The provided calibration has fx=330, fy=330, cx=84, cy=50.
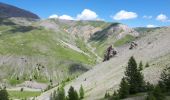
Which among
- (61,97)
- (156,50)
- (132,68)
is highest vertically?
(156,50)

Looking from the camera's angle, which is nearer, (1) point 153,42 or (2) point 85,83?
(2) point 85,83

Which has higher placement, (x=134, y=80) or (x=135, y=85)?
(x=134, y=80)

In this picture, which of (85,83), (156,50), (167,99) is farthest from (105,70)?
(167,99)

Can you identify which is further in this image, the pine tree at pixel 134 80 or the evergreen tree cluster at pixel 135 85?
the pine tree at pixel 134 80

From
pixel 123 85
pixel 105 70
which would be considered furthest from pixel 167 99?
pixel 105 70

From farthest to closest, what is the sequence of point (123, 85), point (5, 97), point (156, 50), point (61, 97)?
1. point (156, 50)
2. point (61, 97)
3. point (5, 97)
4. point (123, 85)

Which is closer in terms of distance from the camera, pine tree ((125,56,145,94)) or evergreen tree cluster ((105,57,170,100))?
evergreen tree cluster ((105,57,170,100))

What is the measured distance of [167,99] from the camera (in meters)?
52.6

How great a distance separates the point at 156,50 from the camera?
162375mm

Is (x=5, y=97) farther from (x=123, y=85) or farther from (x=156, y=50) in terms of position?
(x=156, y=50)

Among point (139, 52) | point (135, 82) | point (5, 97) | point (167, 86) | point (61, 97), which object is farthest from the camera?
point (139, 52)

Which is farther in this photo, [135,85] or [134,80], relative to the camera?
[134,80]

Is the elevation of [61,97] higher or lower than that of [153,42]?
lower

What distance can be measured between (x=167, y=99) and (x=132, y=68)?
72.0 feet
